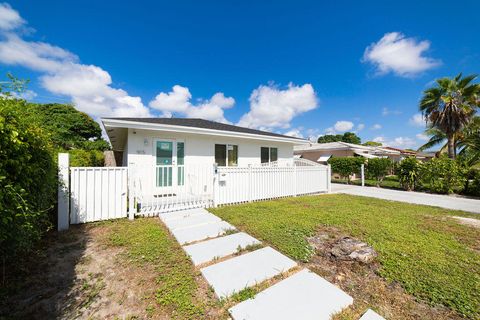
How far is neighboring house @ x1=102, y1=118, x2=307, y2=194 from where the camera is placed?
6.77m

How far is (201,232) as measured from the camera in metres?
4.18

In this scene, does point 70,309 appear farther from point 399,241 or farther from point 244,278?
point 399,241

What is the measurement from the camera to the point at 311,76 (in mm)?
16266

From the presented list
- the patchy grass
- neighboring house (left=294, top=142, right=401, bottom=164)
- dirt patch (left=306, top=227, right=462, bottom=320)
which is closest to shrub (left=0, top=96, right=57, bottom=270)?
the patchy grass

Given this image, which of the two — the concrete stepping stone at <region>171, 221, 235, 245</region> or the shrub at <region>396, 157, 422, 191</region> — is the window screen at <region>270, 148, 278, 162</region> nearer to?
the concrete stepping stone at <region>171, 221, 235, 245</region>

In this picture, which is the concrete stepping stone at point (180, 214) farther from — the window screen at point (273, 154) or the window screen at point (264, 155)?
the window screen at point (273, 154)

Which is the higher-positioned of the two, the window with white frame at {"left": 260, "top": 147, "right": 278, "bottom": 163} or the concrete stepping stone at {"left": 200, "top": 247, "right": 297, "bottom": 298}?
the window with white frame at {"left": 260, "top": 147, "right": 278, "bottom": 163}

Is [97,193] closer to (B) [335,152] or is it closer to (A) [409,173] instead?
(A) [409,173]

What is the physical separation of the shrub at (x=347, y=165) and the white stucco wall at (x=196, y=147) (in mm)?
5681

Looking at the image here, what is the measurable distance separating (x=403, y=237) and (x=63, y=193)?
7741mm

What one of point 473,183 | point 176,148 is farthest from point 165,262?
point 473,183

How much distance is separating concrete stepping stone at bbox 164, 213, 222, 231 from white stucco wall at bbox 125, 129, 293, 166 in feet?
7.79

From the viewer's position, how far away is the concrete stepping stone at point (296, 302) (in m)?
1.93

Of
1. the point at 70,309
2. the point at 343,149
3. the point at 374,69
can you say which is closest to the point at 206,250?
the point at 70,309
